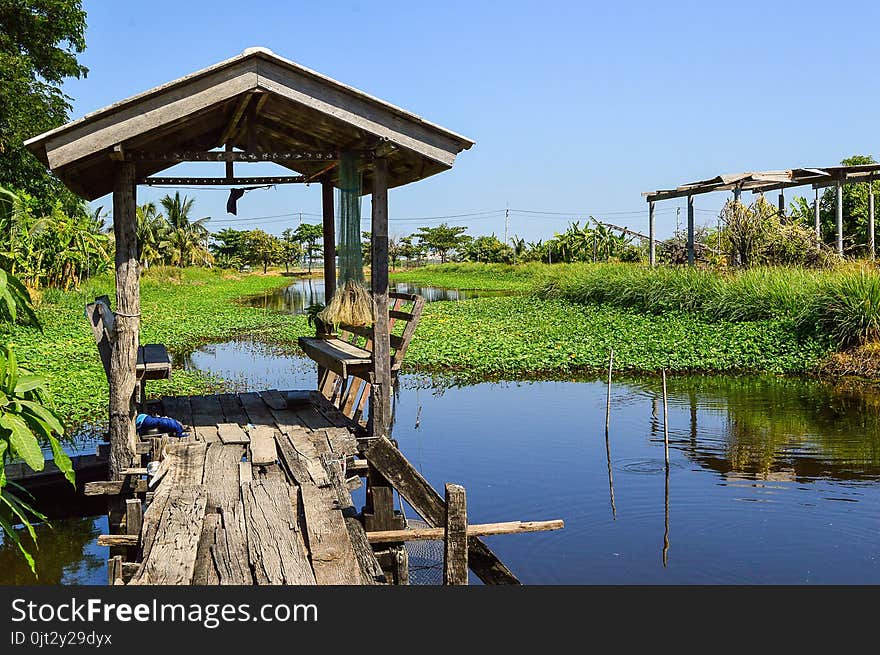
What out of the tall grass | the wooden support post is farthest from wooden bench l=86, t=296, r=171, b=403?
the tall grass

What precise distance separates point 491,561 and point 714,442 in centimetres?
638

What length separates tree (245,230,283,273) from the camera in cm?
7519

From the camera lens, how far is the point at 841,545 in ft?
25.4

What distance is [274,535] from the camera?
5.24 m

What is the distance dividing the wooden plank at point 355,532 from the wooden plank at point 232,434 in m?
1.00

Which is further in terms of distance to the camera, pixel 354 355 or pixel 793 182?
pixel 793 182

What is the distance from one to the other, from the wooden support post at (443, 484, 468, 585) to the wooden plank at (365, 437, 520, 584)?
8cm

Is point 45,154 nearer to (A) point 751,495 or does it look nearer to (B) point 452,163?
(B) point 452,163

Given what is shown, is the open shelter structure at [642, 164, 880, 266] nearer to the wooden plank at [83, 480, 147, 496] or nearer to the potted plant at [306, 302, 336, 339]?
the potted plant at [306, 302, 336, 339]

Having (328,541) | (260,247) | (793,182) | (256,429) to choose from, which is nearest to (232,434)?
(256,429)

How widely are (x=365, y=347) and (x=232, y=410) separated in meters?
1.81

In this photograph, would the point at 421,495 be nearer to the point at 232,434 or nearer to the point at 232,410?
the point at 232,434

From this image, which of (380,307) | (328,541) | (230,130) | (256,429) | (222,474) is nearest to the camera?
(328,541)

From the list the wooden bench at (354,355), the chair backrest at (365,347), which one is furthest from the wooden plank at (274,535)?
the chair backrest at (365,347)
